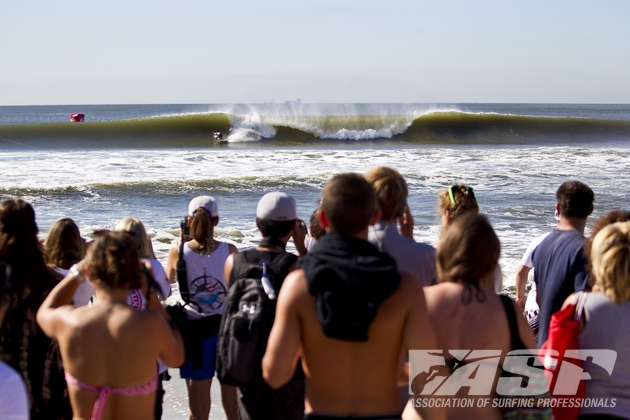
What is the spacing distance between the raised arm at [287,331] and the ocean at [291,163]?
50.2 inches

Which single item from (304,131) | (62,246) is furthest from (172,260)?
(304,131)

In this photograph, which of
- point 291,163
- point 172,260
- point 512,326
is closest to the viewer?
point 512,326

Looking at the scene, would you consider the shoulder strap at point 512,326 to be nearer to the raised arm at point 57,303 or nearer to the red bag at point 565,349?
the red bag at point 565,349

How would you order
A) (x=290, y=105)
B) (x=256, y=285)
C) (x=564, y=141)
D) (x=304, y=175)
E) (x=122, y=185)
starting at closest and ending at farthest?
(x=256, y=285) → (x=122, y=185) → (x=304, y=175) → (x=564, y=141) → (x=290, y=105)

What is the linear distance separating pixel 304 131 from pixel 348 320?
104 feet

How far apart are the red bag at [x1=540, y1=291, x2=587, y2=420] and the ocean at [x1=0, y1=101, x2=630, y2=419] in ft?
6.96

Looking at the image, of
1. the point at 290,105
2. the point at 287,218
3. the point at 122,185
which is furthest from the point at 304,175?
the point at 290,105

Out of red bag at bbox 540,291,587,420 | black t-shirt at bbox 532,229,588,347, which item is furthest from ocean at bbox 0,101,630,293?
red bag at bbox 540,291,587,420

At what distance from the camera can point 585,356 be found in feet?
7.51

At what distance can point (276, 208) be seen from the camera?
8.69ft

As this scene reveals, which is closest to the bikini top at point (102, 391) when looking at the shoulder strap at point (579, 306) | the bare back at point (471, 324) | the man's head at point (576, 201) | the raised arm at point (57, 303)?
the raised arm at point (57, 303)

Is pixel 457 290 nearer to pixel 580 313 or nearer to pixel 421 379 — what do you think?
pixel 421 379

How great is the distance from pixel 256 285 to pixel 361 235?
62 cm

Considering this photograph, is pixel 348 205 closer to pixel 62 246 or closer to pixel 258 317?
pixel 258 317
